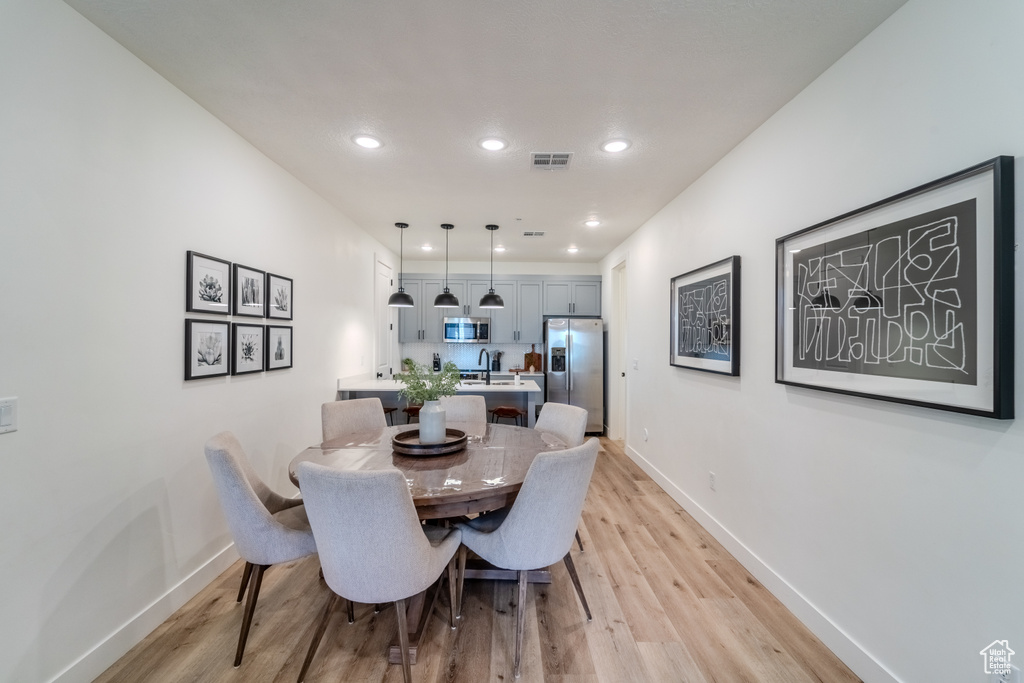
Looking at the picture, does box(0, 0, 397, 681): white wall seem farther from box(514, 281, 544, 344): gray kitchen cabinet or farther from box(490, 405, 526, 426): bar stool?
box(514, 281, 544, 344): gray kitchen cabinet

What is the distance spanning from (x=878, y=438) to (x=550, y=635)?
1615 millimetres

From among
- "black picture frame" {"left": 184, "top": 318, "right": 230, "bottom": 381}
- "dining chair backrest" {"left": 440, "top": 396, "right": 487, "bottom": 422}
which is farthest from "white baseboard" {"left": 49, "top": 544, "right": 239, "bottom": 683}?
"dining chair backrest" {"left": 440, "top": 396, "right": 487, "bottom": 422}

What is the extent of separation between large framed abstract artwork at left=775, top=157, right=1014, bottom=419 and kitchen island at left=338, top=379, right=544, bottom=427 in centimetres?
273

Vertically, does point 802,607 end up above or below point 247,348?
below

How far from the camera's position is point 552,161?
2.83 metres

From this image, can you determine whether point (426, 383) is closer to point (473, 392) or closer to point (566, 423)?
point (566, 423)

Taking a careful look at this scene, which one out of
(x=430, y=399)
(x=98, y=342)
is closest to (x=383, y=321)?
(x=430, y=399)

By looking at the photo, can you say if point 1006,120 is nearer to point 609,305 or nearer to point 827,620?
point 827,620

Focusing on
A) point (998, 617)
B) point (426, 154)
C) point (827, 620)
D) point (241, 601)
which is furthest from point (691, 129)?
point (241, 601)

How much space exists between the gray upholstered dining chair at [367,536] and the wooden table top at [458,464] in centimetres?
17

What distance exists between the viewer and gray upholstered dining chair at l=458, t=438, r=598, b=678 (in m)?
1.67

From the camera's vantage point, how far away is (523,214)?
405 cm

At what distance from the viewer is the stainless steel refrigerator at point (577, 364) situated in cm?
593

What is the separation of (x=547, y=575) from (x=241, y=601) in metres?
1.61
